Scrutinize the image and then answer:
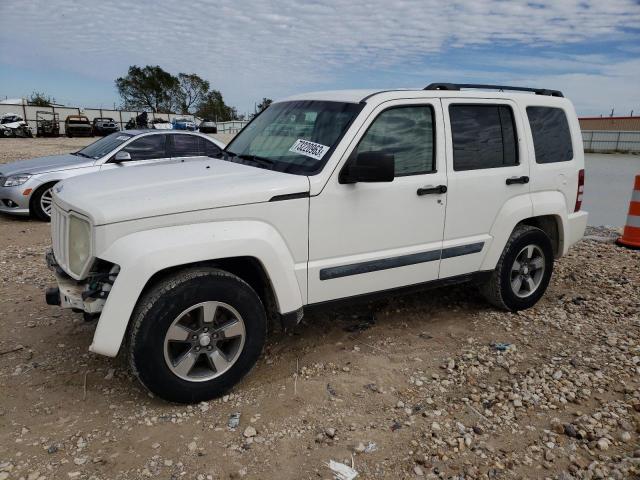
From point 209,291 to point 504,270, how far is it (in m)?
2.80

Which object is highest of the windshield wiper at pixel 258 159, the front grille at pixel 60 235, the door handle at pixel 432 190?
the windshield wiper at pixel 258 159

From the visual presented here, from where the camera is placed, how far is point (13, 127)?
31688mm

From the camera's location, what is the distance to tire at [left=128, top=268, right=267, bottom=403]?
294 cm

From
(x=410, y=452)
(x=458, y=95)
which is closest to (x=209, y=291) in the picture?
(x=410, y=452)

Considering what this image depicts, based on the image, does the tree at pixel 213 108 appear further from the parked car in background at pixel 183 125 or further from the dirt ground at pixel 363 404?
the dirt ground at pixel 363 404

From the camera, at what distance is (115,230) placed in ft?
9.31

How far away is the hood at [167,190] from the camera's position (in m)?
2.90

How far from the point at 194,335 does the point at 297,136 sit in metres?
1.64

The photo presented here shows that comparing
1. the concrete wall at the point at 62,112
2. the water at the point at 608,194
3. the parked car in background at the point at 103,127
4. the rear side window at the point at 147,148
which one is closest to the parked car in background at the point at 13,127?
the concrete wall at the point at 62,112

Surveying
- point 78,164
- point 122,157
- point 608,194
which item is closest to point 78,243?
point 122,157

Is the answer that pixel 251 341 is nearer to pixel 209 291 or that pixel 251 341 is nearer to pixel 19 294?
pixel 209 291

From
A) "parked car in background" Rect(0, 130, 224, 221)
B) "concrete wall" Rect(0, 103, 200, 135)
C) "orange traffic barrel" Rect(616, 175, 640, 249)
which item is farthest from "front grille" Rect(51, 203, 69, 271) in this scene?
"concrete wall" Rect(0, 103, 200, 135)

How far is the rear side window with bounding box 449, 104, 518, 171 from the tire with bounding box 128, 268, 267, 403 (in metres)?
2.03

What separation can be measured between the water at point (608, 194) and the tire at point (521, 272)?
5131 millimetres
